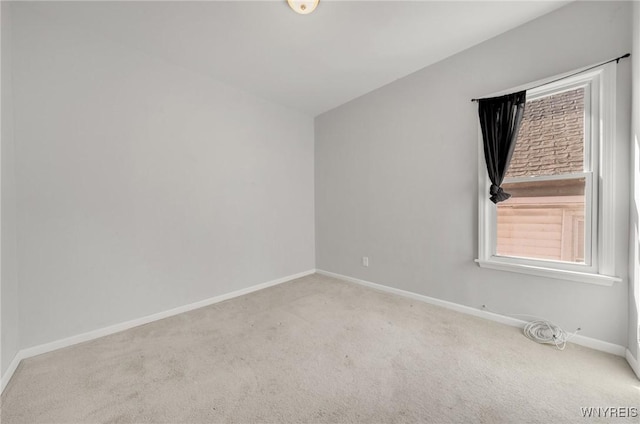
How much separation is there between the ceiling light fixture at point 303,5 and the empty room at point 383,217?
0.05ft

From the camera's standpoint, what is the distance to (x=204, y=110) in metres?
2.67

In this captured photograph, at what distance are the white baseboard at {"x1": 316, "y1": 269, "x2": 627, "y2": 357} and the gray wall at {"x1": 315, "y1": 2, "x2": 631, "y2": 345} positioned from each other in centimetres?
5

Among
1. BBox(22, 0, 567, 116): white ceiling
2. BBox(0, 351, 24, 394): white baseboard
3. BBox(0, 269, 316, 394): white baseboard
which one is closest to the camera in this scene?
BBox(0, 351, 24, 394): white baseboard

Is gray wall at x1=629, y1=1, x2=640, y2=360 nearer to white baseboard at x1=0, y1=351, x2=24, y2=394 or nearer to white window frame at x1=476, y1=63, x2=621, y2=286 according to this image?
white window frame at x1=476, y1=63, x2=621, y2=286

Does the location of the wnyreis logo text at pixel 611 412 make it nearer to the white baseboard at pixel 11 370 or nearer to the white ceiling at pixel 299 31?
the white ceiling at pixel 299 31

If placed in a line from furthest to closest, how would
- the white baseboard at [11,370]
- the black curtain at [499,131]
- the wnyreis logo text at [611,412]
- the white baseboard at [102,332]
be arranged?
the black curtain at [499,131] < the white baseboard at [102,332] < the white baseboard at [11,370] < the wnyreis logo text at [611,412]

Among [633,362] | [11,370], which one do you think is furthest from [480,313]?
[11,370]

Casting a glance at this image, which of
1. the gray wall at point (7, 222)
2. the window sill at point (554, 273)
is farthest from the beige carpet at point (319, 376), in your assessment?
the window sill at point (554, 273)

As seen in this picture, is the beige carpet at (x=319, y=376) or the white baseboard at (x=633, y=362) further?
the white baseboard at (x=633, y=362)

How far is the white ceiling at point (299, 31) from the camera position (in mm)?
1798

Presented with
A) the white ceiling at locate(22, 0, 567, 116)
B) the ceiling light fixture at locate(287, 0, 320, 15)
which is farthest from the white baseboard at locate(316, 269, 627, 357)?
the ceiling light fixture at locate(287, 0, 320, 15)

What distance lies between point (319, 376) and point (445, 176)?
2162mm

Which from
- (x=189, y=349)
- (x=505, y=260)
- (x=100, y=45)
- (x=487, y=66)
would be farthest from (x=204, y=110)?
(x=505, y=260)

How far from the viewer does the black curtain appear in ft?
6.69
